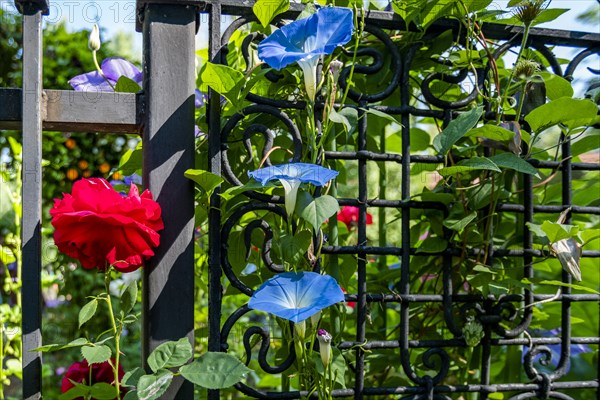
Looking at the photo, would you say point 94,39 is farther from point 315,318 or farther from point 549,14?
point 549,14

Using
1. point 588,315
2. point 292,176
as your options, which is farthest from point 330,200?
point 588,315

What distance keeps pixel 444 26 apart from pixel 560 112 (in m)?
0.29

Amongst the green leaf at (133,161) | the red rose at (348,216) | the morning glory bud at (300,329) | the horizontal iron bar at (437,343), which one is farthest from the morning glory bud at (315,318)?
the red rose at (348,216)

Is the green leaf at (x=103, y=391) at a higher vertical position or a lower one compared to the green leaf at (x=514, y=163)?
lower

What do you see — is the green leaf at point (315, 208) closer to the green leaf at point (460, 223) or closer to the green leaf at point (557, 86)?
the green leaf at point (460, 223)

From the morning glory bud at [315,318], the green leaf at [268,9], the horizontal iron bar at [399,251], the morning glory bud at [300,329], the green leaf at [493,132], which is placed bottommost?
the morning glory bud at [300,329]

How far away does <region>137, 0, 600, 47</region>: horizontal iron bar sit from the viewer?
1.27 metres

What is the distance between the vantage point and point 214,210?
123 cm

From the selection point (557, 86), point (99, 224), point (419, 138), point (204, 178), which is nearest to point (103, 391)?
point (99, 224)

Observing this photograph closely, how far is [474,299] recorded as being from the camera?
1.37m

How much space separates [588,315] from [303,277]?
4.85 feet

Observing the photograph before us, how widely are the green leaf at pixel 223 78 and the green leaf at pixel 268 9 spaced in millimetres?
134

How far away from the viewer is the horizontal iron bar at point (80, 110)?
1.19m

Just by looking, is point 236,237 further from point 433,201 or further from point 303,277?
point 433,201
